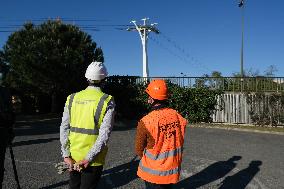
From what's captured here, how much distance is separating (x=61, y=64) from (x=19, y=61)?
3314 millimetres

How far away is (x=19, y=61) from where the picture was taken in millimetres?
27797

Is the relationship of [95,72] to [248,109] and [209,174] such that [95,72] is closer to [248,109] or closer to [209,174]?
[209,174]

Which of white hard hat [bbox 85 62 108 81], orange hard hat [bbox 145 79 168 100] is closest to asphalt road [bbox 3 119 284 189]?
orange hard hat [bbox 145 79 168 100]

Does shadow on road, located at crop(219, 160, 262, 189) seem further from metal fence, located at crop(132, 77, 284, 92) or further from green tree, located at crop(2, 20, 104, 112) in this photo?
green tree, located at crop(2, 20, 104, 112)

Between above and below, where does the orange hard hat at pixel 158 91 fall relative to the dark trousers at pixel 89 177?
above

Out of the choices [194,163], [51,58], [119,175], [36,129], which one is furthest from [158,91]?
[51,58]

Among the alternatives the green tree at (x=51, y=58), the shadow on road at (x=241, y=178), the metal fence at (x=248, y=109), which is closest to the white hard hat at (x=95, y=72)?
the shadow on road at (x=241, y=178)

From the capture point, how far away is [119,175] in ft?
27.5

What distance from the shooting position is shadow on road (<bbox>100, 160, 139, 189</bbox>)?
7.63 metres

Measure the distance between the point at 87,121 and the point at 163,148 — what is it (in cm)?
83

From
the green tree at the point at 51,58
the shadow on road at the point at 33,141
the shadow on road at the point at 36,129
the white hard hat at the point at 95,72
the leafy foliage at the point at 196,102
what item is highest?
the green tree at the point at 51,58

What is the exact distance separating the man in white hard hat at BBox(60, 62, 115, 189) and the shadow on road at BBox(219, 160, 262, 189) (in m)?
4.19

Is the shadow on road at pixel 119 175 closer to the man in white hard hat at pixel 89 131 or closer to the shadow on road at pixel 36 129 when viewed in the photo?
the man in white hard hat at pixel 89 131

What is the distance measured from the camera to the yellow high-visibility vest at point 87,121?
405 cm
